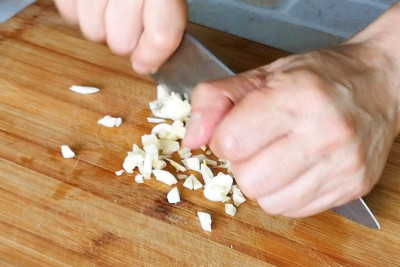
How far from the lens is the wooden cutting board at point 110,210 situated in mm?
889

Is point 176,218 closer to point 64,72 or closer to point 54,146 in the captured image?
point 54,146

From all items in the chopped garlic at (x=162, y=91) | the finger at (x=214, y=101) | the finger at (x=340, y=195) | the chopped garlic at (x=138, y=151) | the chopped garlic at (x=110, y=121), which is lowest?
the chopped garlic at (x=138, y=151)

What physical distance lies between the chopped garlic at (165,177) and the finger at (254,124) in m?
0.28

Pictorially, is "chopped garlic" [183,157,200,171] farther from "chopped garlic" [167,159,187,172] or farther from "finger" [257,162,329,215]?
"finger" [257,162,329,215]

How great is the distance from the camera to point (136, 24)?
926 millimetres

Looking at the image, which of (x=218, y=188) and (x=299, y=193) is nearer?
(x=299, y=193)

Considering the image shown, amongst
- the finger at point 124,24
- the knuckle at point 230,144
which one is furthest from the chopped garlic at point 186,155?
the knuckle at point 230,144

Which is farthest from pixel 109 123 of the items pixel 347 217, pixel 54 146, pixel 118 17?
pixel 347 217

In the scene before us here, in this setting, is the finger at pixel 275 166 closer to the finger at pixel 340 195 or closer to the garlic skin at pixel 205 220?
the finger at pixel 340 195

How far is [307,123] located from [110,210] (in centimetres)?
37

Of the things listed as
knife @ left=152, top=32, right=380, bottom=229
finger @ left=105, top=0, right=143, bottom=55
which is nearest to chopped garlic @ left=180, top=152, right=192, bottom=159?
knife @ left=152, top=32, right=380, bottom=229

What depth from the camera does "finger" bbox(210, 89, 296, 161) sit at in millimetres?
710

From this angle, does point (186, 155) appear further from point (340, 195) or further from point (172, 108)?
point (340, 195)

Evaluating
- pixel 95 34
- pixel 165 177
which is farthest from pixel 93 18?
pixel 165 177
